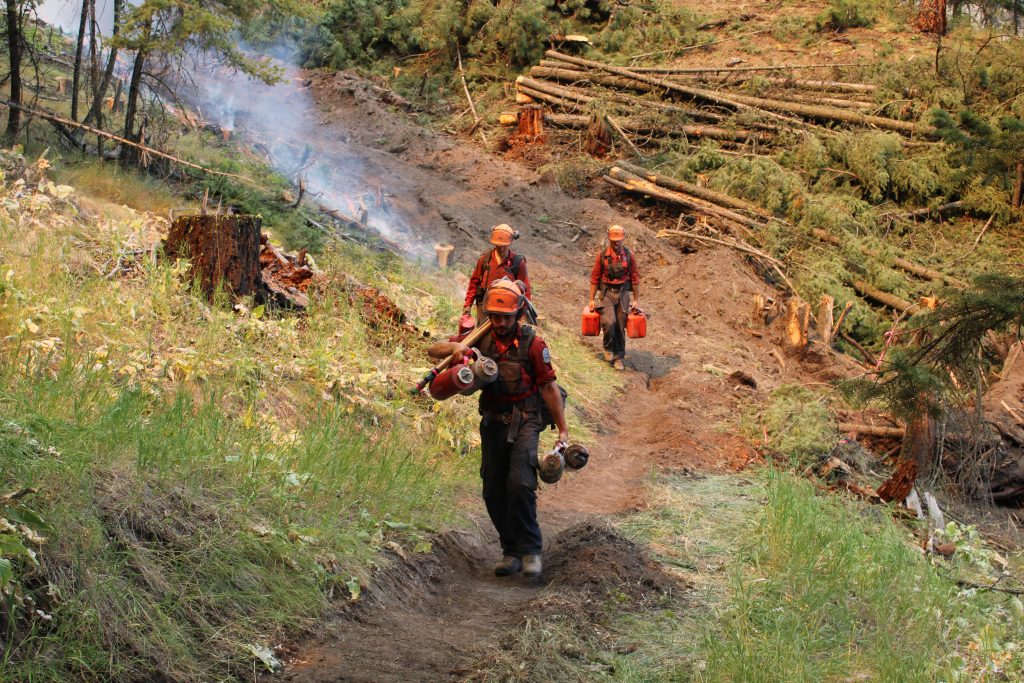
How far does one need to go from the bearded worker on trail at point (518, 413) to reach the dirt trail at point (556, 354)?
0.81 ft

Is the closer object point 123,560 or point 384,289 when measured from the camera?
point 123,560

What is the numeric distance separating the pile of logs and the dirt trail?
258 cm

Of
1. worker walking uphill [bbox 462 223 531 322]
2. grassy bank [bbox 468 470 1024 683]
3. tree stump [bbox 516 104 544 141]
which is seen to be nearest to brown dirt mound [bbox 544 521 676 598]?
grassy bank [bbox 468 470 1024 683]

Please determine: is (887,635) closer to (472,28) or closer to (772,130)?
(772,130)

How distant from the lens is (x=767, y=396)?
12.9 metres

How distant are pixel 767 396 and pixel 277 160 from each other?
11900mm

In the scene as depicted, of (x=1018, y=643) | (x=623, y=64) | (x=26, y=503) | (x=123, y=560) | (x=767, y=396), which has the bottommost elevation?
(x=767, y=396)

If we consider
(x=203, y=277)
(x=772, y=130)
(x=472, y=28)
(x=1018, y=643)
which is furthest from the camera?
(x=472, y=28)

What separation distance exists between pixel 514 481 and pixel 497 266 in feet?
13.4

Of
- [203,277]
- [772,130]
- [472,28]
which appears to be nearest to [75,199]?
[203,277]

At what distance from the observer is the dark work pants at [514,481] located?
6.34 metres

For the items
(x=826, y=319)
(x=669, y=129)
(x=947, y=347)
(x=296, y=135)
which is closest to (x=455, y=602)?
(x=947, y=347)

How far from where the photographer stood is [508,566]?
6.38m

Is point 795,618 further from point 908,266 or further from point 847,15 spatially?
point 847,15
